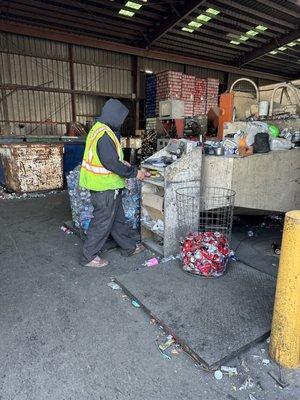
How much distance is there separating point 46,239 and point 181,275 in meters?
1.96

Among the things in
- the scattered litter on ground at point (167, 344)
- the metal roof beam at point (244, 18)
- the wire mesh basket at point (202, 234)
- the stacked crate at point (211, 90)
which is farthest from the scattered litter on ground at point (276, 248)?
the stacked crate at point (211, 90)

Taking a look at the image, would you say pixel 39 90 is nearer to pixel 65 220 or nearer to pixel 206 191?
pixel 65 220

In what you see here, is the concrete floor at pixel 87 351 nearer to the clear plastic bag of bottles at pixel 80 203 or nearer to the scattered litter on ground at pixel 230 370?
the scattered litter on ground at pixel 230 370

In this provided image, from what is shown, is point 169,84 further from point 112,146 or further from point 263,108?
point 112,146

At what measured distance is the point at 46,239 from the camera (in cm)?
374

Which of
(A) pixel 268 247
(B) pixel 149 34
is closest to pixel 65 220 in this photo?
(A) pixel 268 247

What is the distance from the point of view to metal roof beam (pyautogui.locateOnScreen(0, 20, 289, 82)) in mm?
7898

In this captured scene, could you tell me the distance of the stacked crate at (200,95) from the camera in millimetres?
10141

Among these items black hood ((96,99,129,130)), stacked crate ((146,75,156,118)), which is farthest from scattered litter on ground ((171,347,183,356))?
stacked crate ((146,75,156,118))

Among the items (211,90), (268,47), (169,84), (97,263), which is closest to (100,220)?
(97,263)

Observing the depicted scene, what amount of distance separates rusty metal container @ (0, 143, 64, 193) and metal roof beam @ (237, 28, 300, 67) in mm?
9022

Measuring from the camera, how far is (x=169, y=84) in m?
9.12

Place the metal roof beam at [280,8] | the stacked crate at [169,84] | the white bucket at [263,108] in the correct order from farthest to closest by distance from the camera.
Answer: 1. the stacked crate at [169,84]
2. the metal roof beam at [280,8]
3. the white bucket at [263,108]

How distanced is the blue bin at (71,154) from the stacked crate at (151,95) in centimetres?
356
